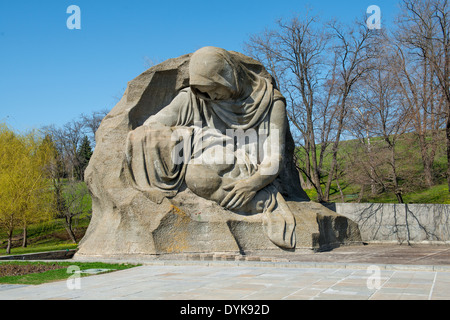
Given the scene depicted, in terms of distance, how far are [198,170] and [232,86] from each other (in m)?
2.04

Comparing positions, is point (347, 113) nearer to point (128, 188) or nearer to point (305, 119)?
point (305, 119)

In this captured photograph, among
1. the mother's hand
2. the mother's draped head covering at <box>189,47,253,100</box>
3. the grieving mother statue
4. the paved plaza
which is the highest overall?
the mother's draped head covering at <box>189,47,253,100</box>

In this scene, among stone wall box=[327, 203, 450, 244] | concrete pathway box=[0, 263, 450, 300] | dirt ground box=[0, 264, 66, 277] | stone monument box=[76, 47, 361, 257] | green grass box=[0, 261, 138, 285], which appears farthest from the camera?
stone wall box=[327, 203, 450, 244]

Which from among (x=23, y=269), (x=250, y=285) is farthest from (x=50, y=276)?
(x=250, y=285)

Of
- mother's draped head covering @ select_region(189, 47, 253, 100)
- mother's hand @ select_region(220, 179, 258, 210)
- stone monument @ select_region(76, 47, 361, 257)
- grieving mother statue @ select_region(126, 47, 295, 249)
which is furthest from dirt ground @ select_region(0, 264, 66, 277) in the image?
mother's draped head covering @ select_region(189, 47, 253, 100)

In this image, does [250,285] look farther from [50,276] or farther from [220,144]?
[220,144]

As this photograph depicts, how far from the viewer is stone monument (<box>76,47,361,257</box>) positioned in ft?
30.3

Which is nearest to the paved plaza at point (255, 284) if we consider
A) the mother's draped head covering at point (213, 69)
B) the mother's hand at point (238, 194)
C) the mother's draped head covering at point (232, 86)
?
the mother's hand at point (238, 194)

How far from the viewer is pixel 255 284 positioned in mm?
5340

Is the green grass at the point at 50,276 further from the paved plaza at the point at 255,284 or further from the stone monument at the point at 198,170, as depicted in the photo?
the stone monument at the point at 198,170

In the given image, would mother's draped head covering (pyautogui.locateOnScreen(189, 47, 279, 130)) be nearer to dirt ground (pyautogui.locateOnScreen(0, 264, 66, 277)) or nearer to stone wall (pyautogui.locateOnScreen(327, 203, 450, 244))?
dirt ground (pyautogui.locateOnScreen(0, 264, 66, 277))

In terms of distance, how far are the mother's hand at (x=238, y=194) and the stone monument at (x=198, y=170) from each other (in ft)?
0.07

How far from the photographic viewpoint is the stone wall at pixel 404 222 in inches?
513

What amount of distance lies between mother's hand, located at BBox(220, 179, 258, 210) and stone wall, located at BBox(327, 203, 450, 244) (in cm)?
519
